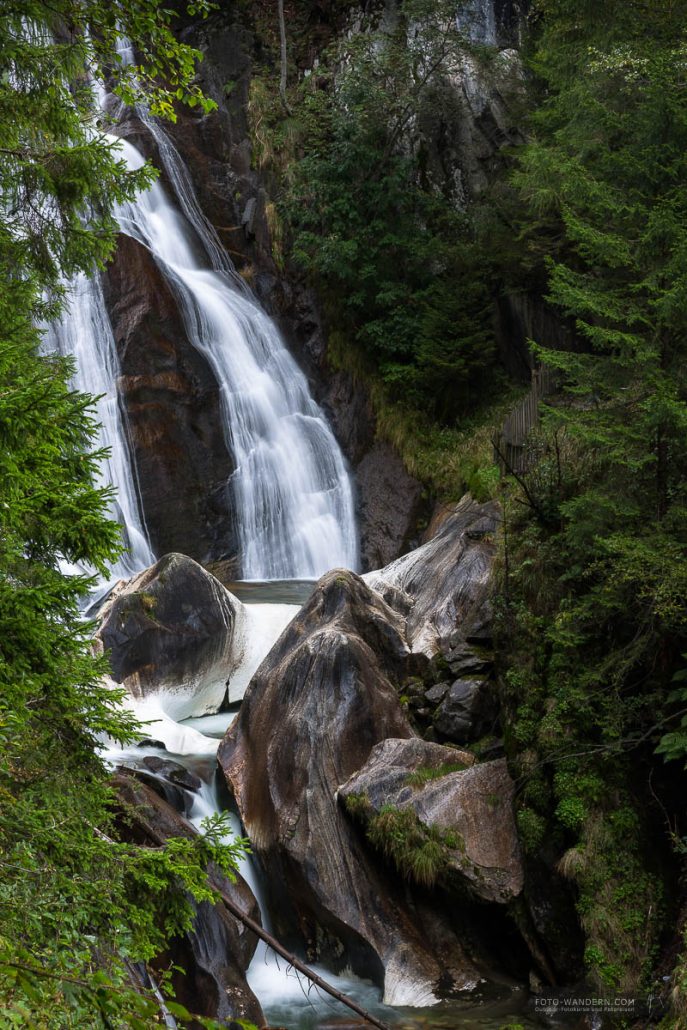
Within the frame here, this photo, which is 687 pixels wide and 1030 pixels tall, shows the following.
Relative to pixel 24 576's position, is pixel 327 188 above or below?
above

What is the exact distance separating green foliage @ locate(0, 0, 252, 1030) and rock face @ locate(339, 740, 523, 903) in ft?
11.2

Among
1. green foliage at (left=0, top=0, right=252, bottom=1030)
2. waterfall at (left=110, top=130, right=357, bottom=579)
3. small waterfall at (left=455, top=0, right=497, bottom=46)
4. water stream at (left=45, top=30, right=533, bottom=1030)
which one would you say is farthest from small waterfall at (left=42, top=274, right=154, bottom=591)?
small waterfall at (left=455, top=0, right=497, bottom=46)

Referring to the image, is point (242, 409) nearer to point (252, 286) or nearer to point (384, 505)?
point (384, 505)

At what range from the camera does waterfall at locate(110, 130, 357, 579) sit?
16.5 m

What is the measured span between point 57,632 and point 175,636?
21.4 ft

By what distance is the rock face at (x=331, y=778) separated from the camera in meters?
7.73

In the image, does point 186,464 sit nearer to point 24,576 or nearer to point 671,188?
point 671,188

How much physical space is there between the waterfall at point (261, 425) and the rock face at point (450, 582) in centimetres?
439

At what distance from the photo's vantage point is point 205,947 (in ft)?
22.8

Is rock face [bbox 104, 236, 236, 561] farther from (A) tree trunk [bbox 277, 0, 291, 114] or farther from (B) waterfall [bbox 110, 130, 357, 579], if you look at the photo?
(A) tree trunk [bbox 277, 0, 291, 114]

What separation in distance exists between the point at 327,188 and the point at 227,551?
782 centimetres

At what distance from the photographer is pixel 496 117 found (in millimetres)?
19969

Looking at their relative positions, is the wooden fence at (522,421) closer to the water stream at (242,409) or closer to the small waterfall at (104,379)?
the water stream at (242,409)

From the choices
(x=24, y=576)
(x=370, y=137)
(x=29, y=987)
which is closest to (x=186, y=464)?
(x=370, y=137)
